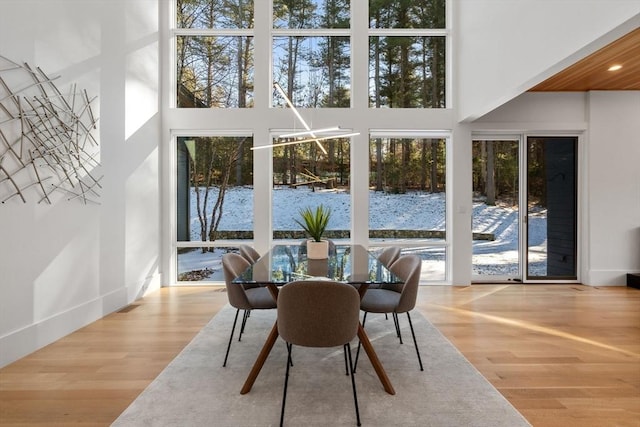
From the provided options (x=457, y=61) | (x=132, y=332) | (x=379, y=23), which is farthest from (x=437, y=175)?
(x=132, y=332)

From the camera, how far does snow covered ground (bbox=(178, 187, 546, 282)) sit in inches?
229

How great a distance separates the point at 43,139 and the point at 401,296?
3417 millimetres

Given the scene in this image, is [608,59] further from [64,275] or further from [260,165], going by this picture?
[64,275]

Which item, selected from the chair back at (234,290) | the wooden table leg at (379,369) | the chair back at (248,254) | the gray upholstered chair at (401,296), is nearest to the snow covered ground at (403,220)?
the chair back at (248,254)

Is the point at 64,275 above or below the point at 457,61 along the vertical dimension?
below

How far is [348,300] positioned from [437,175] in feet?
13.7

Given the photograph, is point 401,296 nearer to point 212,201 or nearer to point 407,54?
point 212,201

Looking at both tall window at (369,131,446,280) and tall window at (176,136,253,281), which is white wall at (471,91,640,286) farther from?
tall window at (176,136,253,281)

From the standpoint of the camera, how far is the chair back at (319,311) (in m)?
2.16

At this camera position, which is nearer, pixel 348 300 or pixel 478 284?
pixel 348 300

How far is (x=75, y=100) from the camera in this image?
3756mm

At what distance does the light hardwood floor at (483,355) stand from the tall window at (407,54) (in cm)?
310

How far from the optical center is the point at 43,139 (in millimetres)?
3312

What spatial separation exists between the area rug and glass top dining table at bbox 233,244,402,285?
2.40 feet
